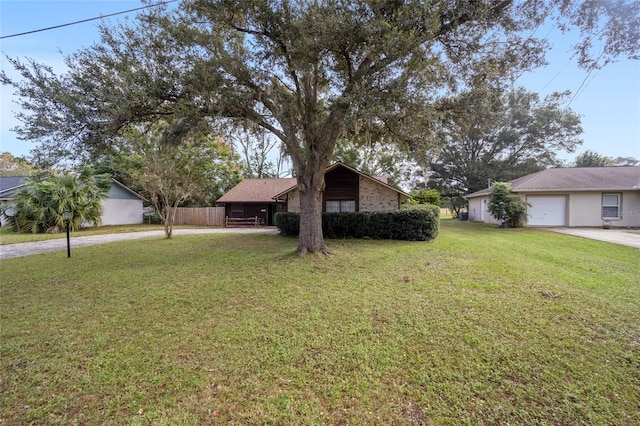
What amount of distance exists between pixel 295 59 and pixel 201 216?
65.6 ft

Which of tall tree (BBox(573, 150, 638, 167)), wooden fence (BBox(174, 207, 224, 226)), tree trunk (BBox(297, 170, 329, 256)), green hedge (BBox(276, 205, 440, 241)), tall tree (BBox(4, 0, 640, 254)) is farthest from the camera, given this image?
tall tree (BBox(573, 150, 638, 167))

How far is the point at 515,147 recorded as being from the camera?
2703cm

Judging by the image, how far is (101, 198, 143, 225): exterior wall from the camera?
70.0ft

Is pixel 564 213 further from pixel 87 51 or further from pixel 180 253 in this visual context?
pixel 87 51

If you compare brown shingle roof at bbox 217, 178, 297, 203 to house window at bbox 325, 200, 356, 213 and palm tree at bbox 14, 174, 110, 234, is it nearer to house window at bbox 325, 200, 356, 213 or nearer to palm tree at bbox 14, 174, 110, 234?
house window at bbox 325, 200, 356, 213

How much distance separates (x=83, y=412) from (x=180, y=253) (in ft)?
24.5

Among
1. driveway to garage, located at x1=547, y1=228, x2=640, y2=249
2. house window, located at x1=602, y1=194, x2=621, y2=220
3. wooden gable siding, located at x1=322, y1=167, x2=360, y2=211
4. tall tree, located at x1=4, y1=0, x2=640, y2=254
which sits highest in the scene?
tall tree, located at x1=4, y1=0, x2=640, y2=254

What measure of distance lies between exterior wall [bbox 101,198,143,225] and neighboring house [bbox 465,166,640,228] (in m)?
28.8

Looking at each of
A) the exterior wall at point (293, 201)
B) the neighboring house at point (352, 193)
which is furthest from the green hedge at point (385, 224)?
the neighboring house at point (352, 193)

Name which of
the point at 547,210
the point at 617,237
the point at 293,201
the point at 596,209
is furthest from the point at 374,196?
the point at 596,209

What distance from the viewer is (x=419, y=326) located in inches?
141

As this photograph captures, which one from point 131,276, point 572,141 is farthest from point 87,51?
point 572,141

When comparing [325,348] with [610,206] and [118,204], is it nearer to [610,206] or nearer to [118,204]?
[610,206]

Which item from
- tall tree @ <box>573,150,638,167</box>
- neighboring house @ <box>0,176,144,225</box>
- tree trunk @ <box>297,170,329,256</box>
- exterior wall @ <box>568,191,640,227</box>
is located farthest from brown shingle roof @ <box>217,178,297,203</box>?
tall tree @ <box>573,150,638,167</box>
